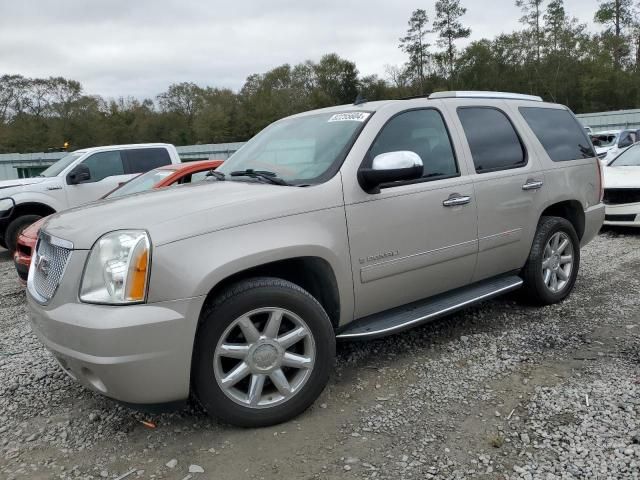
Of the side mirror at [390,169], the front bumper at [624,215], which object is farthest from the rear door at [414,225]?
the front bumper at [624,215]

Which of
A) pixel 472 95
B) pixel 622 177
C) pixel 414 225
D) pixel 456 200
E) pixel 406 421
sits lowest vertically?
pixel 406 421

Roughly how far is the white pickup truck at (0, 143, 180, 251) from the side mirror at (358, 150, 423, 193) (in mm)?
7139

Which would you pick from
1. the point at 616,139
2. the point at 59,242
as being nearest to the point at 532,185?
the point at 59,242

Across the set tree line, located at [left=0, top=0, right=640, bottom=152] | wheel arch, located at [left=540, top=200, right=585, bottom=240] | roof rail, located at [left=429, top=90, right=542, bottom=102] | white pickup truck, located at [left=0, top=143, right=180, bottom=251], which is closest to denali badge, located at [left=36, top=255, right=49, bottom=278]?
roof rail, located at [left=429, top=90, right=542, bottom=102]

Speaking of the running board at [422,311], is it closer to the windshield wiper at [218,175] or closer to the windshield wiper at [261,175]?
the windshield wiper at [261,175]

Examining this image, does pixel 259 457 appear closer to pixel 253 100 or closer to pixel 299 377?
pixel 299 377

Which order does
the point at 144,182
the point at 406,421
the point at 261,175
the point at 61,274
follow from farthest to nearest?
the point at 144,182 → the point at 261,175 → the point at 406,421 → the point at 61,274

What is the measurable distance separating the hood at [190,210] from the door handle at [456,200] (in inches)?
35.6

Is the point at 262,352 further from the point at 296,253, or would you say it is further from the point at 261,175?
the point at 261,175

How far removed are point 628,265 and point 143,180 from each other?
6001 millimetres

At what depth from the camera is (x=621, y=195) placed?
810cm

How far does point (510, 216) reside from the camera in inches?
166

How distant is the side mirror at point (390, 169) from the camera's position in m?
3.19

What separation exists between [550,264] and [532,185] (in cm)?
80
